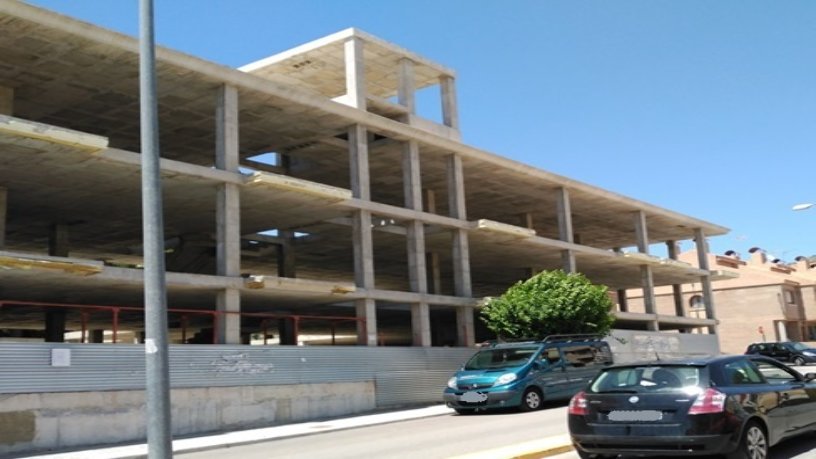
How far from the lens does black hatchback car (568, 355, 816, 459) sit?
7898mm

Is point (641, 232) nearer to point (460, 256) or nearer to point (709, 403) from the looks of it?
point (460, 256)

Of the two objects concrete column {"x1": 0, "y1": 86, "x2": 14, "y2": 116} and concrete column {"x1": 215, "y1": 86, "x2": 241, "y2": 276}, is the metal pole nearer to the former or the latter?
concrete column {"x1": 215, "y1": 86, "x2": 241, "y2": 276}

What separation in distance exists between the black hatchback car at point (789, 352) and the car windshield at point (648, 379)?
32557 mm

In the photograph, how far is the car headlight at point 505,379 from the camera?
17.4 m

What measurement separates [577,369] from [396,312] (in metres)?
16.1

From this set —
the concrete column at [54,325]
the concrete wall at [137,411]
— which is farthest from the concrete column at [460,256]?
the concrete column at [54,325]

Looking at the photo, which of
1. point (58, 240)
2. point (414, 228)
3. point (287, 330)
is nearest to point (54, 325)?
point (58, 240)

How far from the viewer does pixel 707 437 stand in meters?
7.81

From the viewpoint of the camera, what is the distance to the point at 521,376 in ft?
57.6

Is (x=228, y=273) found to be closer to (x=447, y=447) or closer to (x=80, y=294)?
(x=80, y=294)

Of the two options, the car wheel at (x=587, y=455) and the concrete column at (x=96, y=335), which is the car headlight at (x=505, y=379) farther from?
the concrete column at (x=96, y=335)

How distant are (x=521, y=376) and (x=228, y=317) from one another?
806 centimetres

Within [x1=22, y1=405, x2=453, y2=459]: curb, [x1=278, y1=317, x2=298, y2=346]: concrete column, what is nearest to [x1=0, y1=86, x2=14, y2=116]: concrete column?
[x1=22, y1=405, x2=453, y2=459]: curb

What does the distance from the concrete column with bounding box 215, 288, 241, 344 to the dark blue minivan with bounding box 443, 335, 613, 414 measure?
6.10 metres
